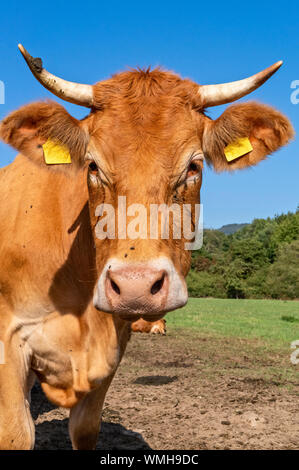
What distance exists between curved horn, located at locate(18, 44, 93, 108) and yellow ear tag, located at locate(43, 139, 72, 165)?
34cm

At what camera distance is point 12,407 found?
3730 mm

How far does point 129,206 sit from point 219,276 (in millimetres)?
62346

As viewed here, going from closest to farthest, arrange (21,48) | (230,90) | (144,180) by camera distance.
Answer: (144,180)
(21,48)
(230,90)

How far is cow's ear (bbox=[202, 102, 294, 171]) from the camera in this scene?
143 inches

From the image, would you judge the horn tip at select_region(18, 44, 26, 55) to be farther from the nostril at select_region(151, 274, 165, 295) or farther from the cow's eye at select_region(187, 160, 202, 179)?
the nostril at select_region(151, 274, 165, 295)

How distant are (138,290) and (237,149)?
60.3 inches

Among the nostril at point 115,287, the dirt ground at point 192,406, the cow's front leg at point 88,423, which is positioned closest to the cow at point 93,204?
the nostril at point 115,287

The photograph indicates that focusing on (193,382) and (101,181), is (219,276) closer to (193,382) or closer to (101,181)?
(193,382)

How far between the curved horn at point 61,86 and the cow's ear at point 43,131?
127mm

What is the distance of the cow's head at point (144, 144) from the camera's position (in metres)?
2.81

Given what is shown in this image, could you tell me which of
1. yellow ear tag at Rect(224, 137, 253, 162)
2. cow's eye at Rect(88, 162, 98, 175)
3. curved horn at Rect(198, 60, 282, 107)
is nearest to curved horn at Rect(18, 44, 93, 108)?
cow's eye at Rect(88, 162, 98, 175)

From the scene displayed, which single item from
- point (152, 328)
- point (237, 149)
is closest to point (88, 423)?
point (237, 149)

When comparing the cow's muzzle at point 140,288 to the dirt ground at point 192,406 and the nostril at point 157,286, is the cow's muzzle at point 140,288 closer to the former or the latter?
the nostril at point 157,286

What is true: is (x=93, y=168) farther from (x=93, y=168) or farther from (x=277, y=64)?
(x=277, y=64)
